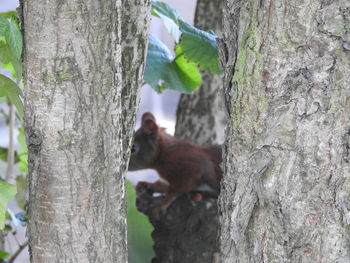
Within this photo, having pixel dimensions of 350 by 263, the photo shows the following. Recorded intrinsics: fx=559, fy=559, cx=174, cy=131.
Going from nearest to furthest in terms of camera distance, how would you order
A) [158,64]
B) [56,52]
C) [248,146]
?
[56,52] < [248,146] < [158,64]

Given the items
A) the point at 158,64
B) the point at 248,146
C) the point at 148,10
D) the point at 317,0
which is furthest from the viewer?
the point at 158,64

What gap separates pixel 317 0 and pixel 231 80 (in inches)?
8.9

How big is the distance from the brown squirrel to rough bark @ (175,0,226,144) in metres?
0.32

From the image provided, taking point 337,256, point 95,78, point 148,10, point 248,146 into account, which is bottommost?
point 337,256

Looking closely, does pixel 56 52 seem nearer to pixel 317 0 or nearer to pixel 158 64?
pixel 317 0

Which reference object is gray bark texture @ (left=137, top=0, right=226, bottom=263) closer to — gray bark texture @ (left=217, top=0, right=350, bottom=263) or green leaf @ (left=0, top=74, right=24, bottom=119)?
gray bark texture @ (left=217, top=0, right=350, bottom=263)

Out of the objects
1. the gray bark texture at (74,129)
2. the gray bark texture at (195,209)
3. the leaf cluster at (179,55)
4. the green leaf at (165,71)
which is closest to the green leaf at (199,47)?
the leaf cluster at (179,55)

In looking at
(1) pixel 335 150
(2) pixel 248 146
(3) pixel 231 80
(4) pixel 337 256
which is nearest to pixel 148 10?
(3) pixel 231 80

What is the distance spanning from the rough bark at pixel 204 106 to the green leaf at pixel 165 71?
0.52 metres

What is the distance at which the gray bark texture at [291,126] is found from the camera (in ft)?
3.31

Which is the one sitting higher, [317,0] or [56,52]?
[317,0]

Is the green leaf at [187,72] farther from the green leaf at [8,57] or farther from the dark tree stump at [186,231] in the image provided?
the green leaf at [8,57]

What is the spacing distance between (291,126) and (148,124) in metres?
1.26

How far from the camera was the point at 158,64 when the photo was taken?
6.59ft
